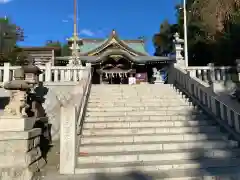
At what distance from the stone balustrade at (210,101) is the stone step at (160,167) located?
136 cm

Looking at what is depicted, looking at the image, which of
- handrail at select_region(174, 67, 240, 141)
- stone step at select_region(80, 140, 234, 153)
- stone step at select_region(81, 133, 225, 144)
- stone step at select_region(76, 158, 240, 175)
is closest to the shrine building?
handrail at select_region(174, 67, 240, 141)

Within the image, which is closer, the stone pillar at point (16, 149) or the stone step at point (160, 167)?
the stone pillar at point (16, 149)

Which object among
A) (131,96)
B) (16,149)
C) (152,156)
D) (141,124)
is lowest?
(152,156)

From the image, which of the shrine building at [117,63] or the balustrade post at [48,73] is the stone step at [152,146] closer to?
the balustrade post at [48,73]

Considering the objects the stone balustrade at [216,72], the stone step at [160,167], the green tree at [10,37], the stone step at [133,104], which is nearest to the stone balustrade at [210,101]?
the stone balustrade at [216,72]

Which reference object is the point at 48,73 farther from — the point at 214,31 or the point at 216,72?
the point at 214,31

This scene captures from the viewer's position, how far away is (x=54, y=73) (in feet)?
31.9

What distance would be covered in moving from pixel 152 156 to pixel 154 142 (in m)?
0.72

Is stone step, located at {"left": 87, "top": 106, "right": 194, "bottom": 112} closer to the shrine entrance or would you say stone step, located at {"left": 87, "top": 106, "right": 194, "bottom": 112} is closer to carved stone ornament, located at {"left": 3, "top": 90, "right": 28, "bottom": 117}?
carved stone ornament, located at {"left": 3, "top": 90, "right": 28, "bottom": 117}

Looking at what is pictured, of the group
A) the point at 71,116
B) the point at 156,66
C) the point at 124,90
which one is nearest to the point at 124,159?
the point at 71,116

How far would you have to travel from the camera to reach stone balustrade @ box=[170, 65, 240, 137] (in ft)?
20.5

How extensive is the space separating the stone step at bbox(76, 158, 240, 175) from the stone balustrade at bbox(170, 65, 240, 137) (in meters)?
1.36

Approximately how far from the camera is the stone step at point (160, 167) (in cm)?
475

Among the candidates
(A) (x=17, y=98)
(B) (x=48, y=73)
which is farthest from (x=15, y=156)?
(B) (x=48, y=73)
